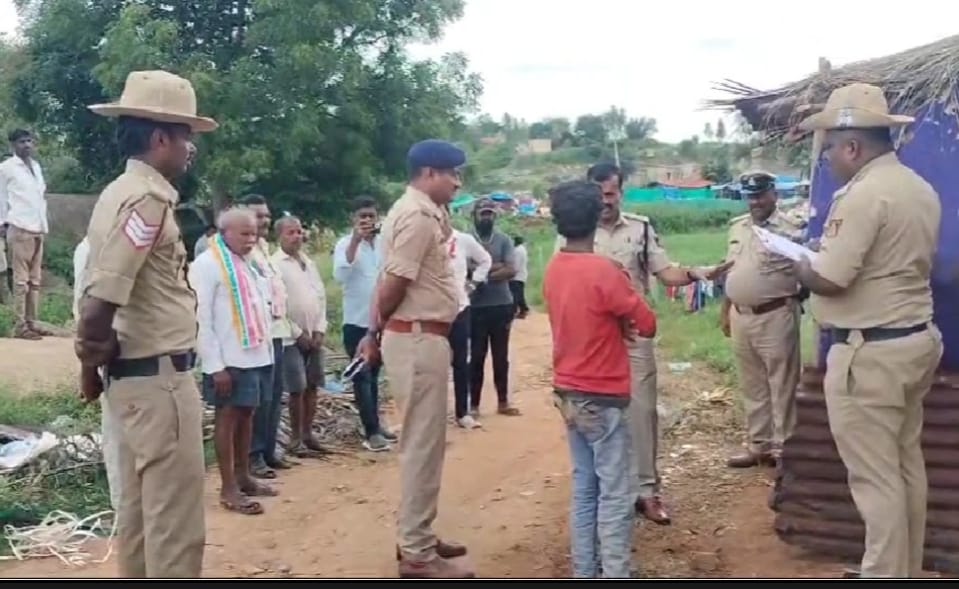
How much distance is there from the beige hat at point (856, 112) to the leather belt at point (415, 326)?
1.78 m

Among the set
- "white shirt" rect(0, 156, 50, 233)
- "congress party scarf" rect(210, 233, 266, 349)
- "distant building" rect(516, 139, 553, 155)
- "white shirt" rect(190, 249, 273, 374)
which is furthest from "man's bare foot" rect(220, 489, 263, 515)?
"distant building" rect(516, 139, 553, 155)

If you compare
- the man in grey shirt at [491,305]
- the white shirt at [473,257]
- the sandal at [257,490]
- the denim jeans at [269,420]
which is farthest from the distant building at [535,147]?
the sandal at [257,490]

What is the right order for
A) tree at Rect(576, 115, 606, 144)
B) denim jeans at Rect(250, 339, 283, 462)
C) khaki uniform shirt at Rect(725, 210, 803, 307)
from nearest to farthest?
khaki uniform shirt at Rect(725, 210, 803, 307), denim jeans at Rect(250, 339, 283, 462), tree at Rect(576, 115, 606, 144)

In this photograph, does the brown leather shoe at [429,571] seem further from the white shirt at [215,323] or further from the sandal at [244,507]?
the white shirt at [215,323]

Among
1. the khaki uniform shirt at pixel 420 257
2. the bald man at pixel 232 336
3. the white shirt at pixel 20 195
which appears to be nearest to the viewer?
the khaki uniform shirt at pixel 420 257

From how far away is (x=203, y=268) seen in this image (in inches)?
247

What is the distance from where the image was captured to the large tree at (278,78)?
1380cm

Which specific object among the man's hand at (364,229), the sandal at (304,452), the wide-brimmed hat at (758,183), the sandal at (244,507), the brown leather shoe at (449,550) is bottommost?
the sandal at (304,452)

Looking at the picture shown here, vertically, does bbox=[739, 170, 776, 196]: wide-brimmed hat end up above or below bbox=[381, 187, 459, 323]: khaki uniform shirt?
above

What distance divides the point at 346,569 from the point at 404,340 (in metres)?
1.21

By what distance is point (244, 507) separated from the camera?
21.1 feet

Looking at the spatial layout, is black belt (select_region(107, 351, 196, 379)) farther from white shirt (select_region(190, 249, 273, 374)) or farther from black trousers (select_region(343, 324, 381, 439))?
black trousers (select_region(343, 324, 381, 439))

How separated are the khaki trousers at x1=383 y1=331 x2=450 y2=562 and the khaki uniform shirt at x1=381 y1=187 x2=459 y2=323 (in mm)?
126

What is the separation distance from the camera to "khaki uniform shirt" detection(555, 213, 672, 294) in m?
5.96
